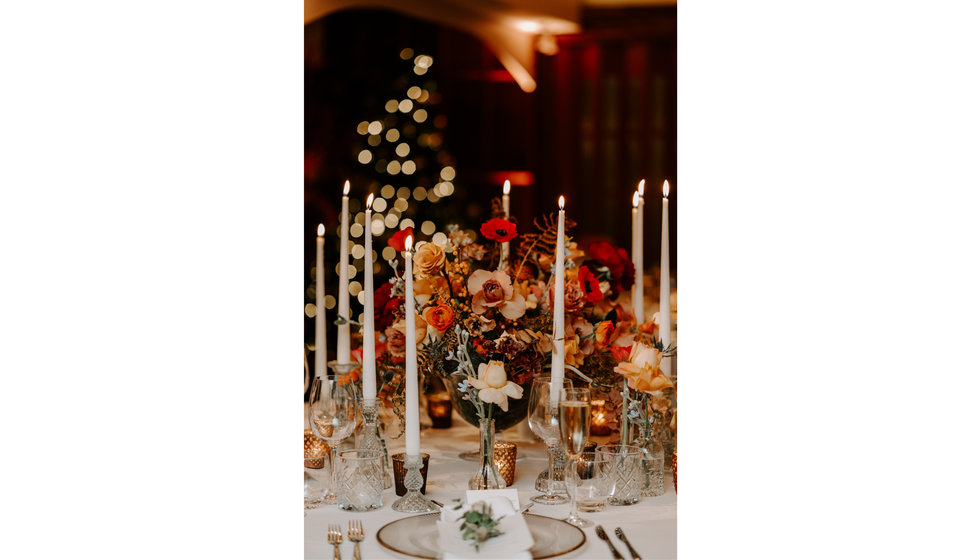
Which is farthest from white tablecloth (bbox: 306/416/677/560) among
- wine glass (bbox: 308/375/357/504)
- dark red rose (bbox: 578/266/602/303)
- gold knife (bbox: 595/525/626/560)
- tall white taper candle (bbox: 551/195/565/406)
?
dark red rose (bbox: 578/266/602/303)

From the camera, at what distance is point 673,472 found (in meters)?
1.52

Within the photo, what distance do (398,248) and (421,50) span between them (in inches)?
131

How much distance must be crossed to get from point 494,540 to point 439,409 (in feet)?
2.80

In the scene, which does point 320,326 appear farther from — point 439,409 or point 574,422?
point 574,422

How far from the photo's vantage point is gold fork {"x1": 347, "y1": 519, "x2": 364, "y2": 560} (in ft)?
3.76

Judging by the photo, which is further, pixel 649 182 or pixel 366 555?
pixel 649 182

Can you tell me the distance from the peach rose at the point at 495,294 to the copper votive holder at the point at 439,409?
54 cm

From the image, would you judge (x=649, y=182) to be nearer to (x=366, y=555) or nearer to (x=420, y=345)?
(x=420, y=345)

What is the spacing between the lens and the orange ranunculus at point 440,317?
1445 millimetres

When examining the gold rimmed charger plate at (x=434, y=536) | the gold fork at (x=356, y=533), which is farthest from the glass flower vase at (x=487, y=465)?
the gold fork at (x=356, y=533)

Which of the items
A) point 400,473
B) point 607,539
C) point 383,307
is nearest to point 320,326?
point 383,307

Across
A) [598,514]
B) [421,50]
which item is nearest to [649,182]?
[421,50]

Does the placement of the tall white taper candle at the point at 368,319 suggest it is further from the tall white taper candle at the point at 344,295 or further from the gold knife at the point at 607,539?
the gold knife at the point at 607,539

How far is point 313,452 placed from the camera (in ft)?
5.25
